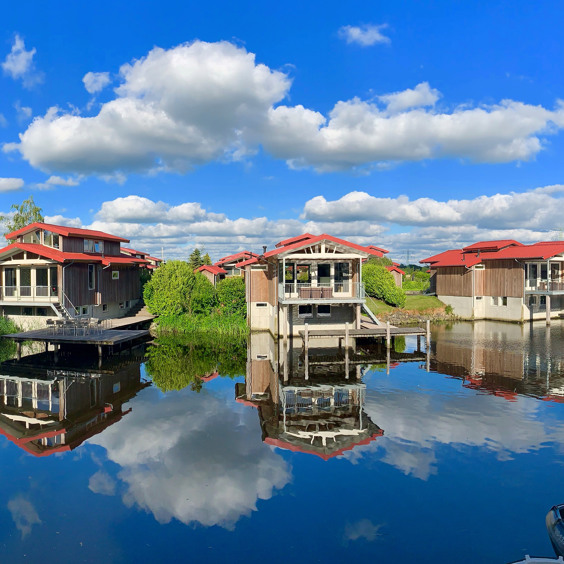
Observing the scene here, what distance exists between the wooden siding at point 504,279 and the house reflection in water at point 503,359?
349cm

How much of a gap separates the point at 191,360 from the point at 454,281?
29.0 metres

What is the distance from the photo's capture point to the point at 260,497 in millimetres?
9984

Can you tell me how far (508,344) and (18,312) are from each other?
116 feet

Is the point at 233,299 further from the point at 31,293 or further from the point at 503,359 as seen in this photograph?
the point at 503,359

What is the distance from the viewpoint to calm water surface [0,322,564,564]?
330 inches

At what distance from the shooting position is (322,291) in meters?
25.8

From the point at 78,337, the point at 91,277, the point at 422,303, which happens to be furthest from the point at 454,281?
the point at 78,337

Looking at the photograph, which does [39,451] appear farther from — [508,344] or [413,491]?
[508,344]

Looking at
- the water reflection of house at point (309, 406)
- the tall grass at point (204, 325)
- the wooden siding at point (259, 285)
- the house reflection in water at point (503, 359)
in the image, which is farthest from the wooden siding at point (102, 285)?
the house reflection in water at point (503, 359)

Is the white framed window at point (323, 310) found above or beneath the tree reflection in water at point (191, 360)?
above

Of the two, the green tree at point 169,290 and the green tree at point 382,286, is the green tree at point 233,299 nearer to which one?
the green tree at point 169,290

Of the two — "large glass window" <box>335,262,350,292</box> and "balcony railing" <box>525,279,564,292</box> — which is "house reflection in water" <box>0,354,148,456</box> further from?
"balcony railing" <box>525,279,564,292</box>

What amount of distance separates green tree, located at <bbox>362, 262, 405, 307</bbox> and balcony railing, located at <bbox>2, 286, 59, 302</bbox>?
95.0 ft

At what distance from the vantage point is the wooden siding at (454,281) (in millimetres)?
40000
